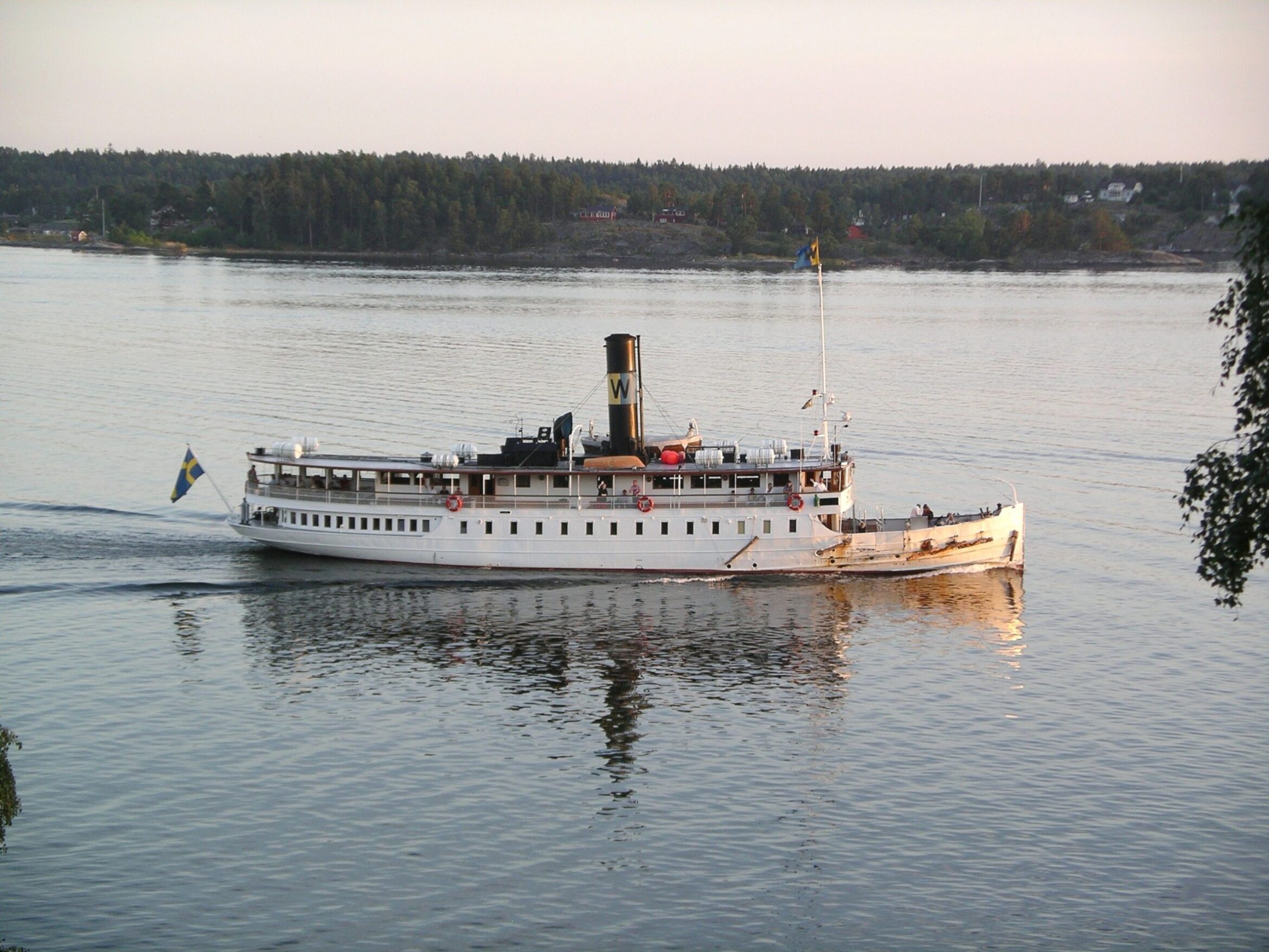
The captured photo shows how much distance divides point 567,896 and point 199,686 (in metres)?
18.5

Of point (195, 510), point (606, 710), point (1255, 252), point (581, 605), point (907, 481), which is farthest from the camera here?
point (907, 481)

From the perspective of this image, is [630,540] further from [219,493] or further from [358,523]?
[219,493]

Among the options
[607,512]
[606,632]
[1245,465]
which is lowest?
[606,632]

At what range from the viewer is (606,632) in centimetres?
5447

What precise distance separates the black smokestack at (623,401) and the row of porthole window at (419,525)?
383 cm

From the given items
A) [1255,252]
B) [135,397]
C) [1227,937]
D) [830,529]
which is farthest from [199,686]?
[135,397]

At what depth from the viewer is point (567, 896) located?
34969 millimetres

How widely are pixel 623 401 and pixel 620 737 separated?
71.4ft

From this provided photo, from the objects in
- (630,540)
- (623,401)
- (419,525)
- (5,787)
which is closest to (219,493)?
(419,525)

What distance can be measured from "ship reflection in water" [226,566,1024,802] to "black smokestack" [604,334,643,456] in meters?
6.14

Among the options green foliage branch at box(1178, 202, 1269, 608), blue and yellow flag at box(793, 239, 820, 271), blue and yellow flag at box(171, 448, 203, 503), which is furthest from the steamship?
green foliage branch at box(1178, 202, 1269, 608)

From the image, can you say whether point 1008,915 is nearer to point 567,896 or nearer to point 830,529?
point 567,896

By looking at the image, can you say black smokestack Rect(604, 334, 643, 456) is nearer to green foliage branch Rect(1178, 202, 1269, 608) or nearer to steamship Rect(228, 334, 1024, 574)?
steamship Rect(228, 334, 1024, 574)

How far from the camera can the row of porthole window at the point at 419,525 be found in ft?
200
